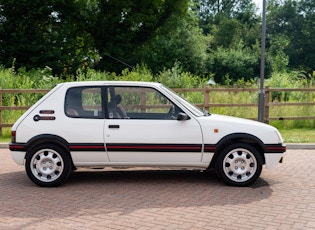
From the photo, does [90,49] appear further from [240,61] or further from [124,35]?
[240,61]

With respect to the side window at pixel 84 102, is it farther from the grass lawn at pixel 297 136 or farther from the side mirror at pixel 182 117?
the grass lawn at pixel 297 136

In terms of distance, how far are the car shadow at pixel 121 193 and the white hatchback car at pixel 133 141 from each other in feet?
1.06

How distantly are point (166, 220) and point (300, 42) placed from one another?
78613 mm

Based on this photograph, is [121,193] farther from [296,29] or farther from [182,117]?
[296,29]

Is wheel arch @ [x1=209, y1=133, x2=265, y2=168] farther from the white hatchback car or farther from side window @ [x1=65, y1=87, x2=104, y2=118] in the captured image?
side window @ [x1=65, y1=87, x2=104, y2=118]

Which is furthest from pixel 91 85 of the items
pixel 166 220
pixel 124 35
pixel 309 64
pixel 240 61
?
pixel 309 64

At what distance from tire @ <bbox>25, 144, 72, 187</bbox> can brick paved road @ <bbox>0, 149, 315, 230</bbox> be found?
0.17 meters

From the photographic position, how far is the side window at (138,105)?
767 cm

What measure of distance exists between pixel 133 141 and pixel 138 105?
65cm

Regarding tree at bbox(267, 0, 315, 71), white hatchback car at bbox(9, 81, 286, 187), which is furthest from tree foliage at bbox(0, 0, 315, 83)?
white hatchback car at bbox(9, 81, 286, 187)

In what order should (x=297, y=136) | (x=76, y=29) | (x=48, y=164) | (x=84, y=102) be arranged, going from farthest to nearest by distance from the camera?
(x=76, y=29), (x=297, y=136), (x=84, y=102), (x=48, y=164)

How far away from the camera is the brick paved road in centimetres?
560

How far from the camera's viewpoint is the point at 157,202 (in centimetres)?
658

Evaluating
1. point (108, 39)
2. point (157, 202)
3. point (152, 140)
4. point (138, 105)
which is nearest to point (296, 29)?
point (108, 39)
